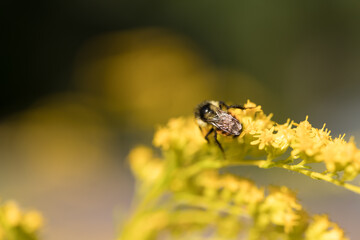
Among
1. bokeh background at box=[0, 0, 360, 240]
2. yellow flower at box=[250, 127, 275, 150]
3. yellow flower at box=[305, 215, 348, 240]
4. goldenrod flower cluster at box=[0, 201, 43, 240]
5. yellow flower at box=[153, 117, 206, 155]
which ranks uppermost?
bokeh background at box=[0, 0, 360, 240]

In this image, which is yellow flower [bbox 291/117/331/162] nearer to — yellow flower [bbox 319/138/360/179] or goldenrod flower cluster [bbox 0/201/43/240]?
yellow flower [bbox 319/138/360/179]

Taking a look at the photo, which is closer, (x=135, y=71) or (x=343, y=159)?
(x=343, y=159)

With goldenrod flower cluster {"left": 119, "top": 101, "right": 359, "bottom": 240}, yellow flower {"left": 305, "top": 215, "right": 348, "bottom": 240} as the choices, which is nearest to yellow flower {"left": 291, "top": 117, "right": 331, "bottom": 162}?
goldenrod flower cluster {"left": 119, "top": 101, "right": 359, "bottom": 240}

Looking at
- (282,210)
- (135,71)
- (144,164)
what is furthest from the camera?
(135,71)

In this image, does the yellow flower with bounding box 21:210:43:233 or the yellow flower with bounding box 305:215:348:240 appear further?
the yellow flower with bounding box 21:210:43:233

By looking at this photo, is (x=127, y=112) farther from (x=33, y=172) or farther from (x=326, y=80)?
(x=326, y=80)

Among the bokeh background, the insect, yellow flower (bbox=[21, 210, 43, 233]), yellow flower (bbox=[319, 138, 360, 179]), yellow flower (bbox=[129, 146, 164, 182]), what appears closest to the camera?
yellow flower (bbox=[319, 138, 360, 179])

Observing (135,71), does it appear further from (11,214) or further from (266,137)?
(266,137)

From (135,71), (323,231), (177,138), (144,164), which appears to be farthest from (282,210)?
(135,71)
